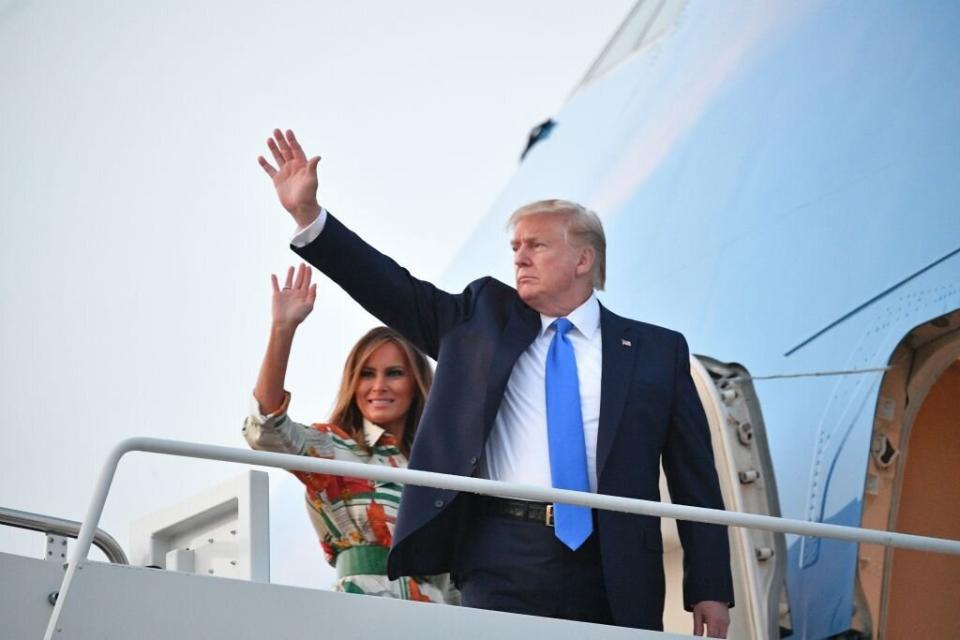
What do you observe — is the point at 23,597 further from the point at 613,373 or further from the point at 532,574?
the point at 613,373

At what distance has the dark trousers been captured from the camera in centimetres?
551

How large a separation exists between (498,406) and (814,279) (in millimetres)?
2735

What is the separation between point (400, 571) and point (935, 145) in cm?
375

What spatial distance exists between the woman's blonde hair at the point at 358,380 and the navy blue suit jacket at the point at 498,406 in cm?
59

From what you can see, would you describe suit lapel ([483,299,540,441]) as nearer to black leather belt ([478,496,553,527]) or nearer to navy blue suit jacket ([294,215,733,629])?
navy blue suit jacket ([294,215,733,629])

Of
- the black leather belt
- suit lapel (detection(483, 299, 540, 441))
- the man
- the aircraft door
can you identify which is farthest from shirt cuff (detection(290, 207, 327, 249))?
the aircraft door

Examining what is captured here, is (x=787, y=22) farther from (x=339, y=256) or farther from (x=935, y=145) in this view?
(x=339, y=256)

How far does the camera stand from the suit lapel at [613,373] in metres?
5.78

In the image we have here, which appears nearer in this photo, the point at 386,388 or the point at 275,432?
the point at 275,432

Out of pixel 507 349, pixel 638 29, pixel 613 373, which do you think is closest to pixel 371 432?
pixel 507 349

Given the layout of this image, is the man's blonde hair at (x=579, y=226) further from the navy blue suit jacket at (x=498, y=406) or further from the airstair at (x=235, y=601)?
the airstair at (x=235, y=601)

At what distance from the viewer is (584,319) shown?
6195mm

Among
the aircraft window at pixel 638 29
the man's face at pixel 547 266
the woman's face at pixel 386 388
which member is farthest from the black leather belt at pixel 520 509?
the aircraft window at pixel 638 29

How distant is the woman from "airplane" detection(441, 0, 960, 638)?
1.46 metres
